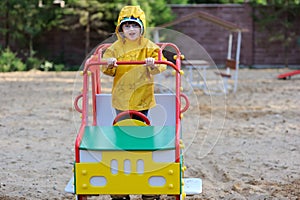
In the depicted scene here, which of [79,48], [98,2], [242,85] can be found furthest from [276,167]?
[79,48]

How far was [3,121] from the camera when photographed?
8.21 meters

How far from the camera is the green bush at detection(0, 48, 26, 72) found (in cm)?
1627

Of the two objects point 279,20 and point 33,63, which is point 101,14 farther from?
point 279,20

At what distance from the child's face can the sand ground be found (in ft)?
1.88

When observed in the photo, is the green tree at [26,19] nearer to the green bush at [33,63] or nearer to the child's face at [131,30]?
the green bush at [33,63]

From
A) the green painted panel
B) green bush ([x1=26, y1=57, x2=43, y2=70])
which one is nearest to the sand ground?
the green painted panel

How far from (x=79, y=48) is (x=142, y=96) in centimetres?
1481

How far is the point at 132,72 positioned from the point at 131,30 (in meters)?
0.31

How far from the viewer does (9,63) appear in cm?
1656

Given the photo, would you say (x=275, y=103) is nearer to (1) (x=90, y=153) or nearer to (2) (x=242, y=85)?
(2) (x=242, y=85)

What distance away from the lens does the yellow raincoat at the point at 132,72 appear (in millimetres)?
4094

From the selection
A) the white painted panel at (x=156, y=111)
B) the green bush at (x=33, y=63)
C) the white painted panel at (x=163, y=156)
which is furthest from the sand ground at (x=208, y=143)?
the green bush at (x=33, y=63)

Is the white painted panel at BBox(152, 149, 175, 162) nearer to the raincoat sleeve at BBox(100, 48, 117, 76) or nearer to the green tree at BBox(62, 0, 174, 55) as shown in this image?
the raincoat sleeve at BBox(100, 48, 117, 76)

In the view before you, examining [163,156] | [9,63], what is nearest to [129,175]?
[163,156]
